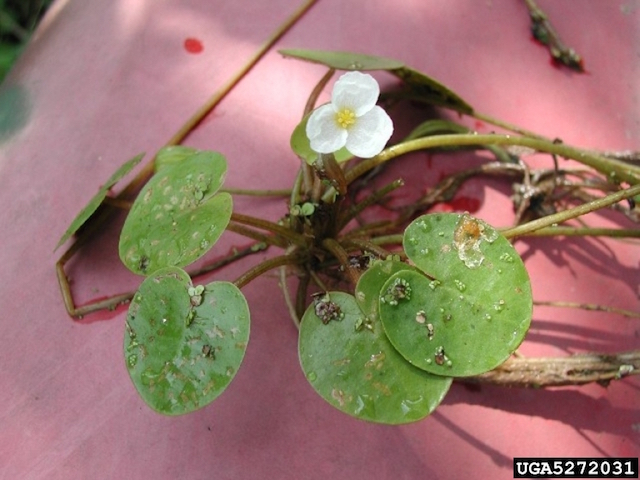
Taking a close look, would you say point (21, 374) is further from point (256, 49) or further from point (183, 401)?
point (256, 49)

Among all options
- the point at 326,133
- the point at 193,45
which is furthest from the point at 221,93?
the point at 326,133

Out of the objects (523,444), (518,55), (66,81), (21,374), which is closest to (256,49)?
(66,81)

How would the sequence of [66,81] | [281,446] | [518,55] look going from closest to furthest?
[281,446]
[66,81]
[518,55]

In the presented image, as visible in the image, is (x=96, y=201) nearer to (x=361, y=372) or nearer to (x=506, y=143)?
(x=361, y=372)

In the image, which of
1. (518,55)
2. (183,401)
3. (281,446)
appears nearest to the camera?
(183,401)

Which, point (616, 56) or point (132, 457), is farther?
point (616, 56)

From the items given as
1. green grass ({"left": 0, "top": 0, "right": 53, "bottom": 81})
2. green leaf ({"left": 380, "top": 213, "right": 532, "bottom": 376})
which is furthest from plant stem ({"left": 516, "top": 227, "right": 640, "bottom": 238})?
green grass ({"left": 0, "top": 0, "right": 53, "bottom": 81})
